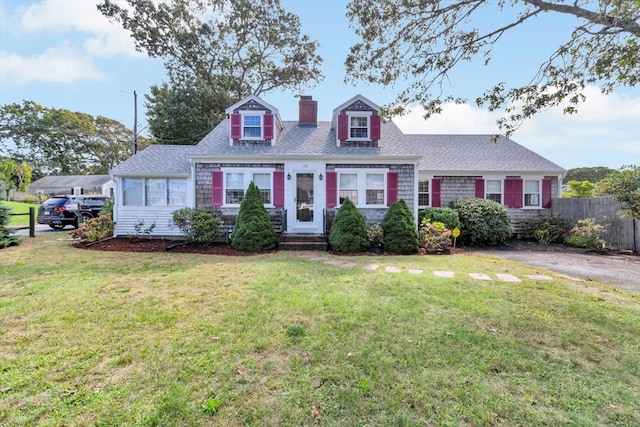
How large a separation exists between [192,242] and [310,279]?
6.66m

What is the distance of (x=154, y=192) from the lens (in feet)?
39.4

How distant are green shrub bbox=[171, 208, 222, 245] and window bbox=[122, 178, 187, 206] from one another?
1.68 meters

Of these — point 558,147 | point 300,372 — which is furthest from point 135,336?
point 558,147

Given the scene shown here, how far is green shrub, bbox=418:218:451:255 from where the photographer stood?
9820 mm

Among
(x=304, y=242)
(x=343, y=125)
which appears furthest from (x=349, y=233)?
(x=343, y=125)

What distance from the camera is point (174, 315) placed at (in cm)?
390

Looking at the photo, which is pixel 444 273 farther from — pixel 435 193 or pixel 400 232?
pixel 435 193

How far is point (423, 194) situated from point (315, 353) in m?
12.0

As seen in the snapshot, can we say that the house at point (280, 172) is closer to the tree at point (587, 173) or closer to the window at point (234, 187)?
the window at point (234, 187)

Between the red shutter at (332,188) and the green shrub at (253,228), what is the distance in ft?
9.02

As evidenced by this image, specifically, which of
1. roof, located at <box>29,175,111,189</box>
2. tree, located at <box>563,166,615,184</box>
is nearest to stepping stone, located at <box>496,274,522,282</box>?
roof, located at <box>29,175,111,189</box>

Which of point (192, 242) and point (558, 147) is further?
point (558, 147)

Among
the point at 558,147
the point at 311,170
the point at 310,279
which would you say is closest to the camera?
the point at 310,279

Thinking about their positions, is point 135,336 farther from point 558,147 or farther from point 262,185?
point 558,147
